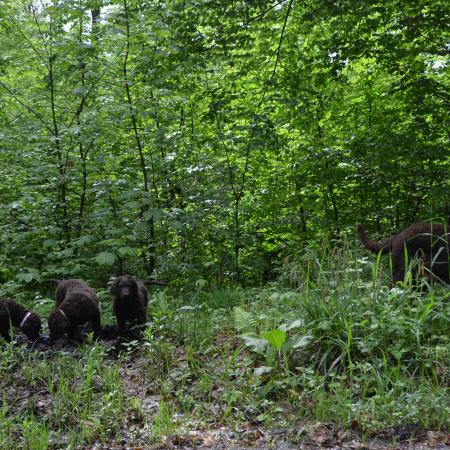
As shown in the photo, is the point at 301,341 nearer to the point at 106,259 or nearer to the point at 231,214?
the point at 106,259

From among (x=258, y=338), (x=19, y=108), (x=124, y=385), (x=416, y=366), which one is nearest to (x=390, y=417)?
(x=416, y=366)

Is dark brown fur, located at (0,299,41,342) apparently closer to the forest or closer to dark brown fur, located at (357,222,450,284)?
the forest

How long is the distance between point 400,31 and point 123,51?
5.15 m

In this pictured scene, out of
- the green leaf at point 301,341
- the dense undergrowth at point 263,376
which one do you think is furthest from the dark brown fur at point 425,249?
the green leaf at point 301,341

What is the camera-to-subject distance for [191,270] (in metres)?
9.97

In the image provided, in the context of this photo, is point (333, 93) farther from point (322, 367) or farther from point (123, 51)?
point (322, 367)

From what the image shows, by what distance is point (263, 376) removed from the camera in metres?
4.82

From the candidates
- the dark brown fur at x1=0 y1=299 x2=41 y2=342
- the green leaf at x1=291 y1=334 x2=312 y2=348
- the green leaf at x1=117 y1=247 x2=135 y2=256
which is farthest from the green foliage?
the green leaf at x1=291 y1=334 x2=312 y2=348

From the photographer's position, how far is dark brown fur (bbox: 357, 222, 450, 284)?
6262 millimetres

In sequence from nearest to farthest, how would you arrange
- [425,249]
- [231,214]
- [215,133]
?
[425,249]
[215,133]
[231,214]

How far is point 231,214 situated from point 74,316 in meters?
5.35

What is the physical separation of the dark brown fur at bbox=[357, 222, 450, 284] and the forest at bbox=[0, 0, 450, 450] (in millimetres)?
132

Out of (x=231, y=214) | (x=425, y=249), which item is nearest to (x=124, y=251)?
(x=231, y=214)

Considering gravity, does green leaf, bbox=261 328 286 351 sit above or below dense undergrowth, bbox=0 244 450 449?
above
